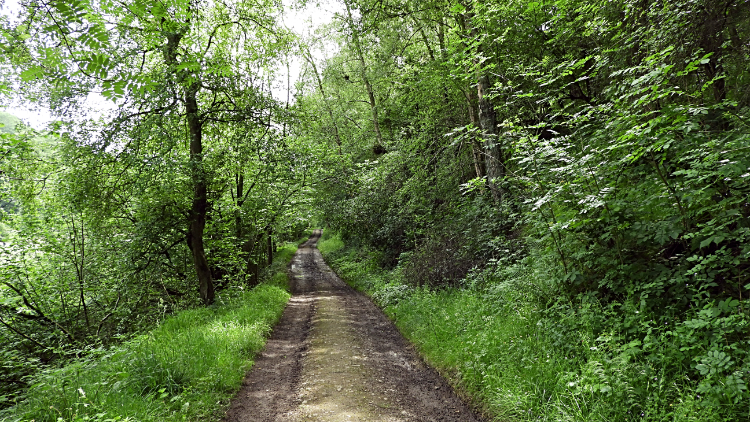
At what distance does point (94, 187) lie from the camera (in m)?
8.65

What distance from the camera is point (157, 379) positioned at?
17.8 ft

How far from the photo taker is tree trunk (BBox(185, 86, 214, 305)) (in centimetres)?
1042

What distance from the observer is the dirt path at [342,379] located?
16.9 feet

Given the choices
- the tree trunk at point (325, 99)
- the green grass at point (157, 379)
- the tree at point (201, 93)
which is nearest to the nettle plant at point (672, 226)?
the green grass at point (157, 379)

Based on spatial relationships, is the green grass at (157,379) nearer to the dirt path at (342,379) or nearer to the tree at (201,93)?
the dirt path at (342,379)

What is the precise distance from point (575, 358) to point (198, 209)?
35.0ft

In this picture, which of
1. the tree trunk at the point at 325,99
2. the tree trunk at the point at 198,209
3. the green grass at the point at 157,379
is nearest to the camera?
the green grass at the point at 157,379

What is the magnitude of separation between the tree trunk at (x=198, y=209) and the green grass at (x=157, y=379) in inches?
118

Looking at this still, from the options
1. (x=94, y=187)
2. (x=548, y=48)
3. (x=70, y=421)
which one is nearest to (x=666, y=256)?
(x=548, y=48)

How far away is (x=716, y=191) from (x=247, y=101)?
10.8 m

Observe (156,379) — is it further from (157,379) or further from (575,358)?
(575,358)

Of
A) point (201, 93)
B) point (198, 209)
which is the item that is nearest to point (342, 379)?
point (198, 209)

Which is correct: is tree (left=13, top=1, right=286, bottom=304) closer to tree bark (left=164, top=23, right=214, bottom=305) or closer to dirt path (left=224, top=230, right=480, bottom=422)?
tree bark (left=164, top=23, right=214, bottom=305)

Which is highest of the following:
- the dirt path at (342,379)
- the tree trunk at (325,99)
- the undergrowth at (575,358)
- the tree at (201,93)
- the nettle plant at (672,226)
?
the tree trunk at (325,99)
